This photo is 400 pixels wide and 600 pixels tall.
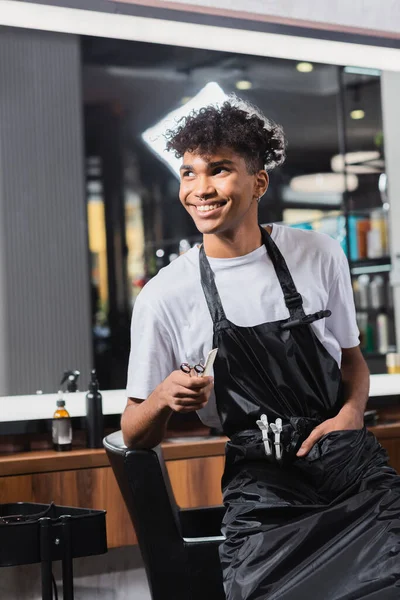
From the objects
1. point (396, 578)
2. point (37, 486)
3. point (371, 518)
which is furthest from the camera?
point (37, 486)

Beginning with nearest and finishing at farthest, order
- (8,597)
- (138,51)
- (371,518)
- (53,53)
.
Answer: (371,518)
(8,597)
(53,53)
(138,51)

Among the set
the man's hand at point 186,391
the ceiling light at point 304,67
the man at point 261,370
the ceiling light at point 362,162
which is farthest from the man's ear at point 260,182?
the ceiling light at point 304,67

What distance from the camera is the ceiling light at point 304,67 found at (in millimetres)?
5450

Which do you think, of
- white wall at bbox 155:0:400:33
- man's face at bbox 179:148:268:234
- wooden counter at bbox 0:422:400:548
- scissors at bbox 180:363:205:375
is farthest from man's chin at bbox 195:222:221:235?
white wall at bbox 155:0:400:33

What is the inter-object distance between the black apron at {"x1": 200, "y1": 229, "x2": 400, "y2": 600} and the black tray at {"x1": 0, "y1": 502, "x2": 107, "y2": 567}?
0.73 m

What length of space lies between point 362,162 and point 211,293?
3711 mm

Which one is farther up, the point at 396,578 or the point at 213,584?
the point at 396,578

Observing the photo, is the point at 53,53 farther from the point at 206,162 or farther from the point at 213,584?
the point at 213,584

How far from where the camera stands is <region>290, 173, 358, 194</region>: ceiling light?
17.8ft

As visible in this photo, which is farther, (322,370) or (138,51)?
(138,51)

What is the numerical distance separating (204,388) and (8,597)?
1.79m

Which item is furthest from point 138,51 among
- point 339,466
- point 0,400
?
point 339,466

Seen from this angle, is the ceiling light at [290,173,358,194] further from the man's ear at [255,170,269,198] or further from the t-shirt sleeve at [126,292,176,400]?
the t-shirt sleeve at [126,292,176,400]

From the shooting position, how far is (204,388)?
58.4 inches
